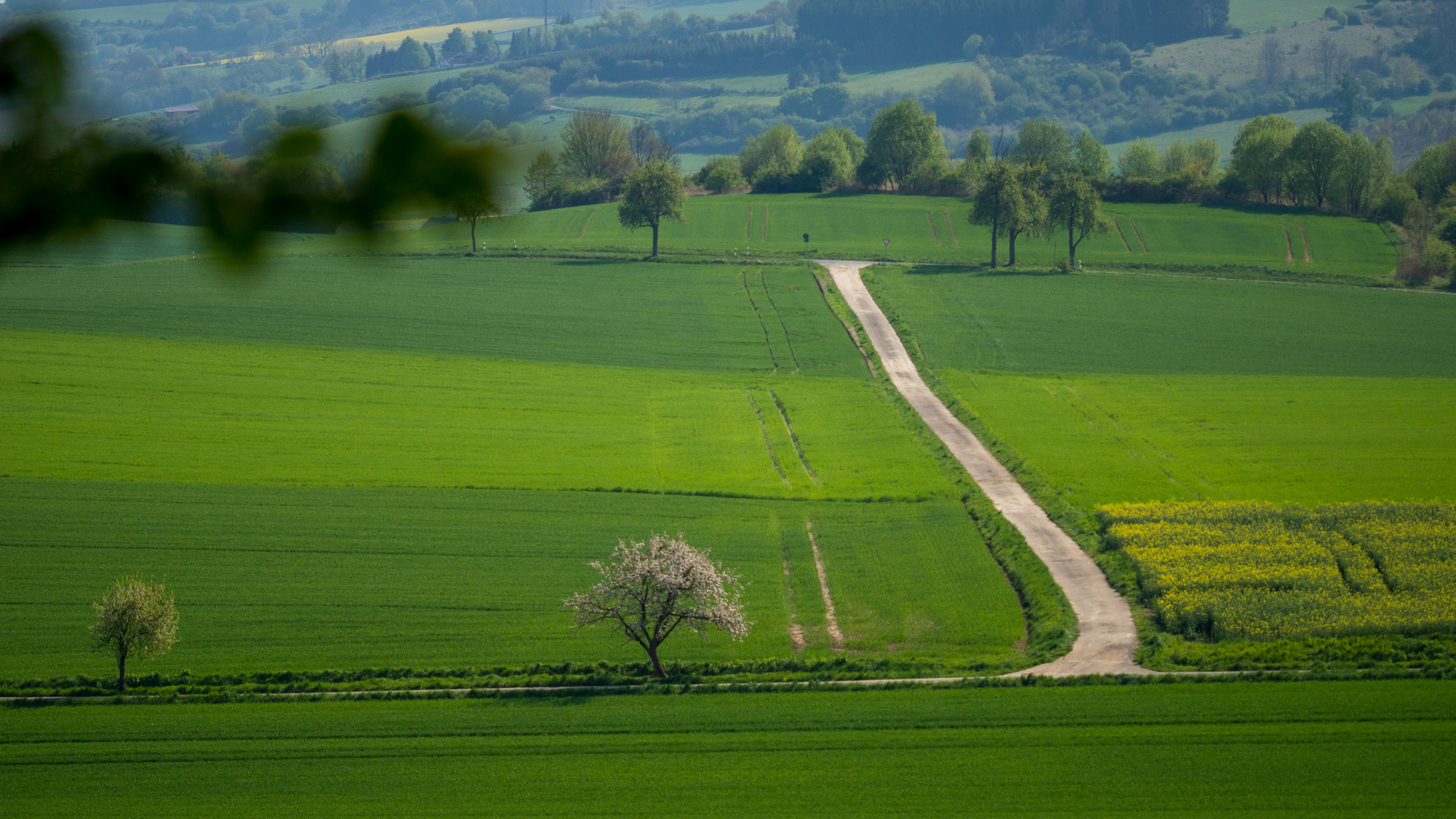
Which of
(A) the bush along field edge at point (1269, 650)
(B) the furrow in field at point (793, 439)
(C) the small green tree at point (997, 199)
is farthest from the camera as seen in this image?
(C) the small green tree at point (997, 199)

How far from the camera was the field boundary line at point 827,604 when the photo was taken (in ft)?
120

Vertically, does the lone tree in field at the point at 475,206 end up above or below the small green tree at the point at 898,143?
below

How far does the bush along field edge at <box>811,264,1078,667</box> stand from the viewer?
1437 inches

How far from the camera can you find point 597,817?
26.1 metres

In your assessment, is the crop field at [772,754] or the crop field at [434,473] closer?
the crop field at [772,754]

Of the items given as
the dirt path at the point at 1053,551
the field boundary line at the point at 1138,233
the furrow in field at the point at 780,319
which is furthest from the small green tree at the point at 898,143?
the dirt path at the point at 1053,551

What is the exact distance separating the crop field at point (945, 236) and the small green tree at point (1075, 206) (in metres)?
4.97

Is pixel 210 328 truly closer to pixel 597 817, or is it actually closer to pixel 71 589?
pixel 71 589

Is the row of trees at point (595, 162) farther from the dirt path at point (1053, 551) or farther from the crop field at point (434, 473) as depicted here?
the dirt path at point (1053, 551)

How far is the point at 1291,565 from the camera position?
1580 inches

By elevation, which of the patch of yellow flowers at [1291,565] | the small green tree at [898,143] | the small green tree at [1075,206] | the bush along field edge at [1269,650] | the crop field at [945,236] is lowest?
the bush along field edge at [1269,650]

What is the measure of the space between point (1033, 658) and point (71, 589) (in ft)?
113

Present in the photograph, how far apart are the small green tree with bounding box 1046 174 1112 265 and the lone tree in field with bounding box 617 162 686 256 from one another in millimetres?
37399

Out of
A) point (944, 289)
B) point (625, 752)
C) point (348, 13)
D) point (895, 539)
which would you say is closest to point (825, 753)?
point (625, 752)
